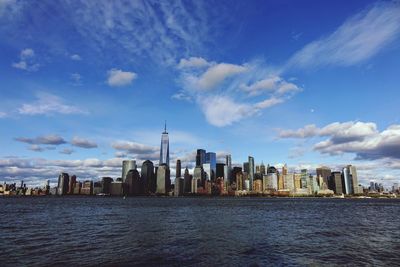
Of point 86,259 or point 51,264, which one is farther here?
point 86,259

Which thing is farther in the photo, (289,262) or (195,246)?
Result: (195,246)

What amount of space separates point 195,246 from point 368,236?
33.4 meters

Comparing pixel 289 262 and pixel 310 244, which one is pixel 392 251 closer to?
pixel 310 244

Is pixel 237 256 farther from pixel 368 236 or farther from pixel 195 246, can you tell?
pixel 368 236

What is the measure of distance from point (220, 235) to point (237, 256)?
18644 mm

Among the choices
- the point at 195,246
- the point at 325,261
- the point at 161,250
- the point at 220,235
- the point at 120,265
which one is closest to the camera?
the point at 120,265

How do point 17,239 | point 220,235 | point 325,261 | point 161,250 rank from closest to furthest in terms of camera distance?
point 325,261
point 161,250
point 17,239
point 220,235

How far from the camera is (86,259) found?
35.8m

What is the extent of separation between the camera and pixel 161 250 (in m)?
41.5

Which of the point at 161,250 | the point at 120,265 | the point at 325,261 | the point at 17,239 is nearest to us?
the point at 120,265

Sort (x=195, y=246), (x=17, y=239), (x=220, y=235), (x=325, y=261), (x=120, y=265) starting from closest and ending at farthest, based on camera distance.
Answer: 1. (x=120, y=265)
2. (x=325, y=261)
3. (x=195, y=246)
4. (x=17, y=239)
5. (x=220, y=235)

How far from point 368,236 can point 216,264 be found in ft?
122

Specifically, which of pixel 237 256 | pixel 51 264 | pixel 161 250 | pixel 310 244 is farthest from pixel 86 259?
pixel 310 244

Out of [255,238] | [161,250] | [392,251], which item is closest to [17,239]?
[161,250]
